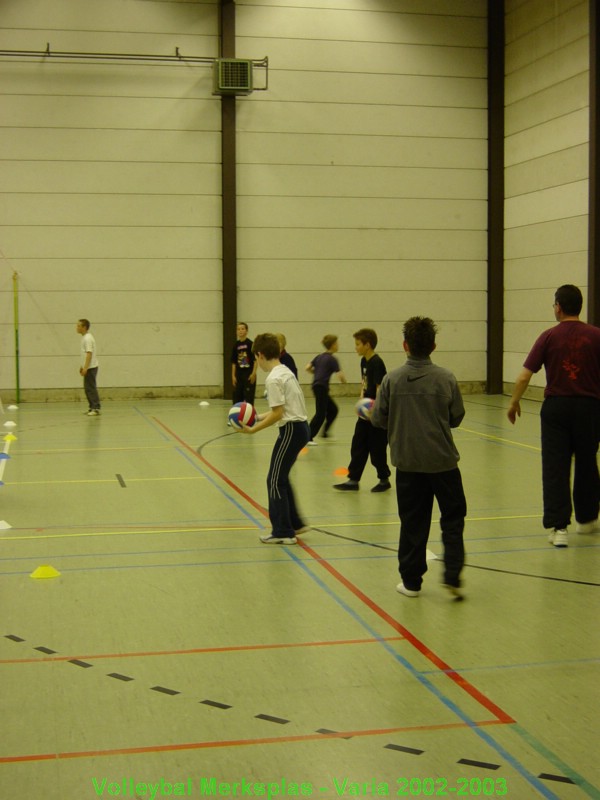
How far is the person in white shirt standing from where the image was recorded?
1734cm

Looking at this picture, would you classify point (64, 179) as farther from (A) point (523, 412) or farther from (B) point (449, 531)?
(B) point (449, 531)

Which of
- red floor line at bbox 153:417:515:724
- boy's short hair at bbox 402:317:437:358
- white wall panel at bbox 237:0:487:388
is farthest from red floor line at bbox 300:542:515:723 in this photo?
white wall panel at bbox 237:0:487:388

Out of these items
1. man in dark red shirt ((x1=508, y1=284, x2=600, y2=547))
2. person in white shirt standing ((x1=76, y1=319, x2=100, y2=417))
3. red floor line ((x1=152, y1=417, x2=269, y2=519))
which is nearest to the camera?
man in dark red shirt ((x1=508, y1=284, x2=600, y2=547))

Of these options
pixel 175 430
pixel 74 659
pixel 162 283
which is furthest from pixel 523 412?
pixel 74 659

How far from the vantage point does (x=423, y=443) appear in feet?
19.9

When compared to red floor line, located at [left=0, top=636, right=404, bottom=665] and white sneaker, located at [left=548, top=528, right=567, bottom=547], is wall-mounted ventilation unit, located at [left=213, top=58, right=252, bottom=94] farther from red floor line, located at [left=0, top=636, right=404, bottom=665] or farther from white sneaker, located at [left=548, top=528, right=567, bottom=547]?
red floor line, located at [left=0, top=636, right=404, bottom=665]

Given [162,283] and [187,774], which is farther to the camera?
[162,283]

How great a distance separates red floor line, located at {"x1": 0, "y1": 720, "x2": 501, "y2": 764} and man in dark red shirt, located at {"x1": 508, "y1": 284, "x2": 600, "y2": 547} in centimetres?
367

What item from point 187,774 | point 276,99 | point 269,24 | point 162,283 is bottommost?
point 187,774

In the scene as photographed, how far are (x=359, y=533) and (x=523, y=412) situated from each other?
10744 mm

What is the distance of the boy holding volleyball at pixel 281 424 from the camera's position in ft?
24.9

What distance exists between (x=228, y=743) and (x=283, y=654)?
3.91ft

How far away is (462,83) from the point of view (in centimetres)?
2202

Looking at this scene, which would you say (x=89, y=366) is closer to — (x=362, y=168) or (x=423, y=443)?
(x=362, y=168)
